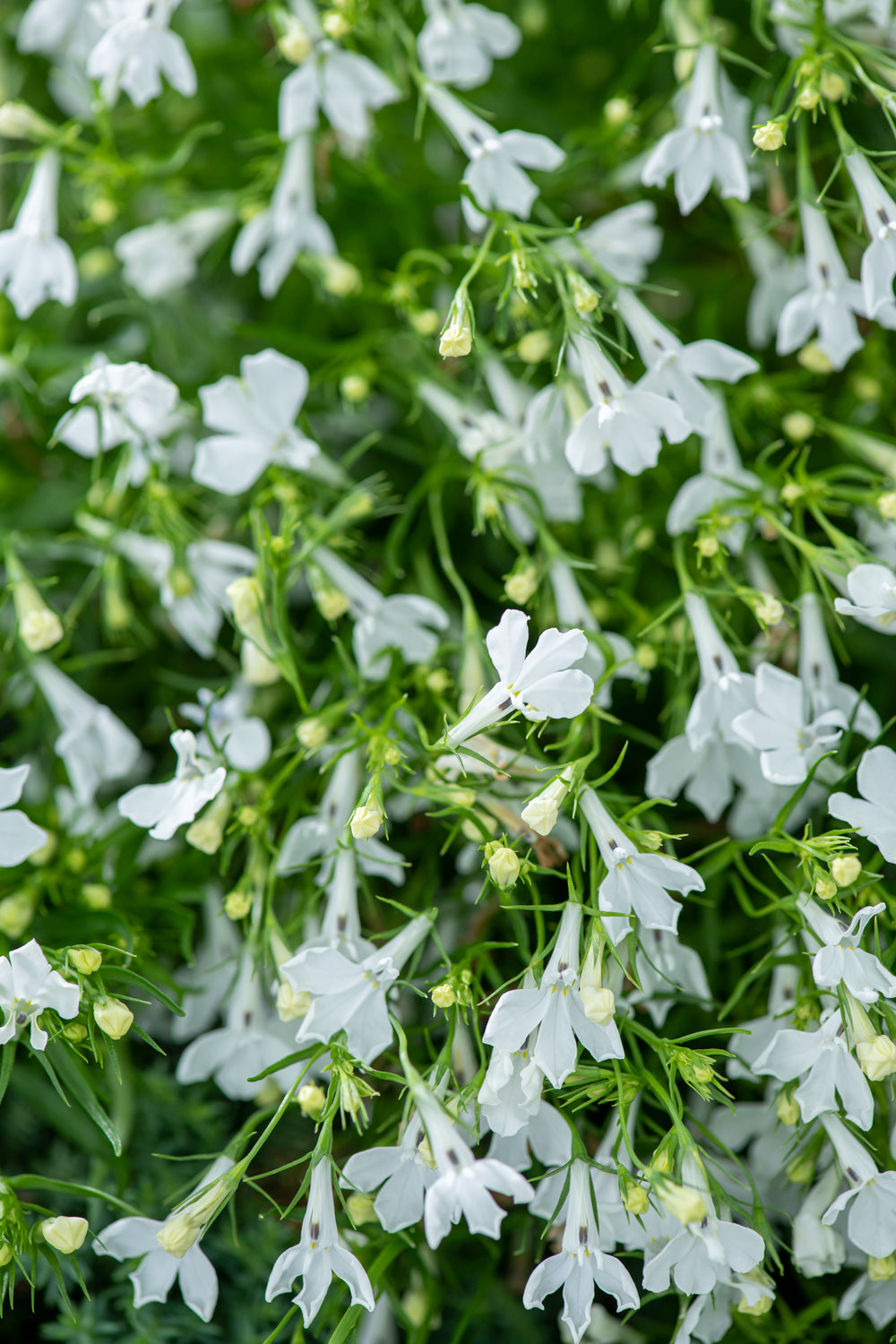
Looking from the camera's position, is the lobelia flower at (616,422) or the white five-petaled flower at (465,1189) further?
the lobelia flower at (616,422)

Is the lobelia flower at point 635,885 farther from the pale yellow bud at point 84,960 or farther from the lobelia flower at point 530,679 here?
the pale yellow bud at point 84,960

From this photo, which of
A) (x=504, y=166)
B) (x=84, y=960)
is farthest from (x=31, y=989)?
(x=504, y=166)

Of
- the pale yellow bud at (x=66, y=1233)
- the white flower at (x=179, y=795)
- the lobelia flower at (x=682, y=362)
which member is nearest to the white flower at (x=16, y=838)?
the white flower at (x=179, y=795)

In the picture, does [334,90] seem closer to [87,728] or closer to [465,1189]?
[87,728]

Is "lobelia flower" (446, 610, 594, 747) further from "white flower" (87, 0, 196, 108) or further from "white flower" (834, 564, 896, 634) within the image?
"white flower" (87, 0, 196, 108)

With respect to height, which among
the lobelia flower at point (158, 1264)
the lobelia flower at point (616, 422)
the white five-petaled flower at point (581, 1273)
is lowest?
the lobelia flower at point (158, 1264)

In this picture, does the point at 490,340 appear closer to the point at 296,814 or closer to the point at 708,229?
the point at 708,229
